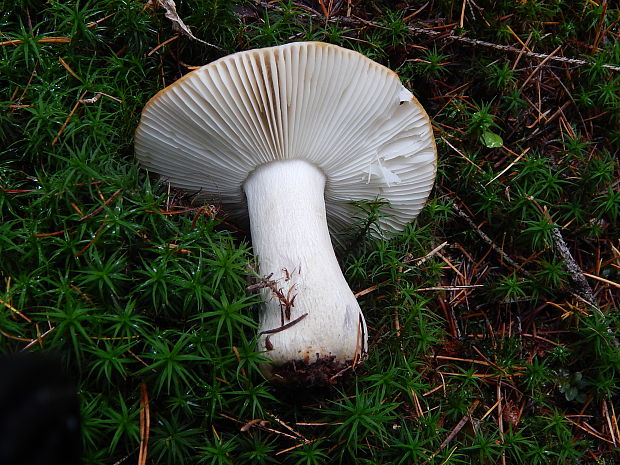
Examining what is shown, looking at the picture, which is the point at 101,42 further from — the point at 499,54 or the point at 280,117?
the point at 499,54

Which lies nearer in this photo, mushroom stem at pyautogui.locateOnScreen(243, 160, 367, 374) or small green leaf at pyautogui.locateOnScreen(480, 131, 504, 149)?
mushroom stem at pyautogui.locateOnScreen(243, 160, 367, 374)

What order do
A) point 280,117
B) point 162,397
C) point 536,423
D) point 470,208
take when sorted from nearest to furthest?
point 162,397 < point 280,117 < point 536,423 < point 470,208

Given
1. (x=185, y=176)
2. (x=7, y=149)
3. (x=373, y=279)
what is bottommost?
(x=373, y=279)

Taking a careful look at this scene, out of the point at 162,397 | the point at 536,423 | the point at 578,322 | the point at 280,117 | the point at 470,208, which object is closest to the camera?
the point at 162,397

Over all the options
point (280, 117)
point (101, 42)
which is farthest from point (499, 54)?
point (101, 42)

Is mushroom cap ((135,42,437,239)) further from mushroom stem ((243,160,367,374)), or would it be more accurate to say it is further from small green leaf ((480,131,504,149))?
small green leaf ((480,131,504,149))

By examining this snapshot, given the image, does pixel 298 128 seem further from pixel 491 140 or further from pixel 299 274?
pixel 491 140

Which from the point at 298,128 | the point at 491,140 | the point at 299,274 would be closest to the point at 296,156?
the point at 298,128

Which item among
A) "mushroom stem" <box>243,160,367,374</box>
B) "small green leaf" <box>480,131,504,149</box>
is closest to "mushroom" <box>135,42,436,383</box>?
"mushroom stem" <box>243,160,367,374</box>
